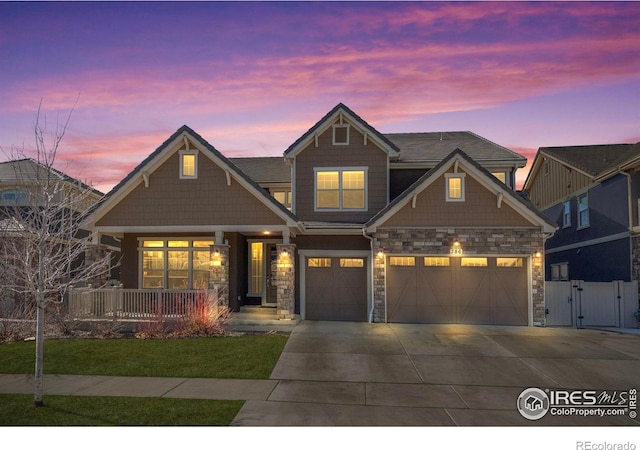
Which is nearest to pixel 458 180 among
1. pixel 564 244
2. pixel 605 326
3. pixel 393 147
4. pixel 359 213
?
pixel 393 147

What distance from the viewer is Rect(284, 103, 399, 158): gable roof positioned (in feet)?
58.9

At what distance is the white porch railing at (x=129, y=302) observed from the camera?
1485 cm

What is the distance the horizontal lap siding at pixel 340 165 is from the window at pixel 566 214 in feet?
38.1

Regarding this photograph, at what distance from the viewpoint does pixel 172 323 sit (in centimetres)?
1440

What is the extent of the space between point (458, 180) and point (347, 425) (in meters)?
11.9

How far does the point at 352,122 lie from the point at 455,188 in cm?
492

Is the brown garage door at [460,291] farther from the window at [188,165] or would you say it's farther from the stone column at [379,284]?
the window at [188,165]

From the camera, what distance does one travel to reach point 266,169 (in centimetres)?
2173

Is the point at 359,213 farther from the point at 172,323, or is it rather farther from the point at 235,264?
the point at 172,323

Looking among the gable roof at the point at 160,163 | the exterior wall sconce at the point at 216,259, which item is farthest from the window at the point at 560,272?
the exterior wall sconce at the point at 216,259

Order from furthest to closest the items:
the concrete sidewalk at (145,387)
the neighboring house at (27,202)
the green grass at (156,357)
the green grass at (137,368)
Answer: the green grass at (156,357) < the neighboring house at (27,202) < the concrete sidewalk at (145,387) < the green grass at (137,368)

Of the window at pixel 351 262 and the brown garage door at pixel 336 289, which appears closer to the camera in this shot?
the brown garage door at pixel 336 289

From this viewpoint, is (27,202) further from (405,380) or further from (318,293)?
(318,293)

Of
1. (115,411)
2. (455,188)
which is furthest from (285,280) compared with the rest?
(115,411)
